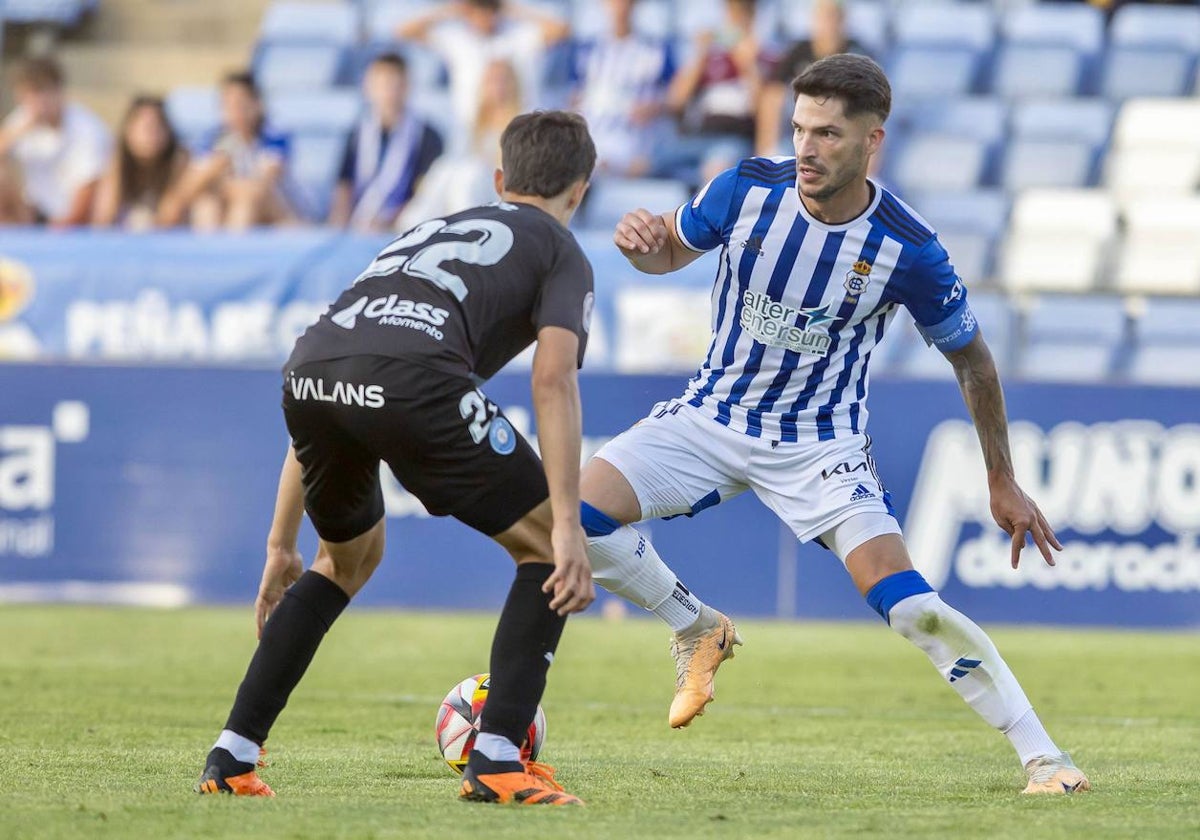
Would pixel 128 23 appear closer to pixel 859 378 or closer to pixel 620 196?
pixel 620 196

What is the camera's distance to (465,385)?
14.6ft

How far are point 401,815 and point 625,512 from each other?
5.12 feet

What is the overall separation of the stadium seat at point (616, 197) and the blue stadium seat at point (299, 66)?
324 centimetres

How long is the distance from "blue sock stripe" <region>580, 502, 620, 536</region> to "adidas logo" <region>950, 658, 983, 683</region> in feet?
3.59

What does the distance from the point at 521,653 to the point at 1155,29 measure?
12.5 metres

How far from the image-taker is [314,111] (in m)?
14.7

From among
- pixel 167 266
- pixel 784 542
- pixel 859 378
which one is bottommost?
pixel 784 542

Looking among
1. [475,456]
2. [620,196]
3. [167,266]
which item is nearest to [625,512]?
[475,456]

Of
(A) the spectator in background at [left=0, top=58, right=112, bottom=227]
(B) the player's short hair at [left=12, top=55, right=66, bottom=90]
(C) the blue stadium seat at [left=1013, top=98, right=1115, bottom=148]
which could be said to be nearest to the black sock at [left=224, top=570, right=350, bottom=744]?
(A) the spectator in background at [left=0, top=58, right=112, bottom=227]

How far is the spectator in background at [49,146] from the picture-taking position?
14047 mm

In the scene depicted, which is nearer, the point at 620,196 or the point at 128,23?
the point at 620,196

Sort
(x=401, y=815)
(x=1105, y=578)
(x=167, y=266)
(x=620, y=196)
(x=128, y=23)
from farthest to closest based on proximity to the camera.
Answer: (x=128, y=23) < (x=620, y=196) < (x=167, y=266) < (x=1105, y=578) < (x=401, y=815)

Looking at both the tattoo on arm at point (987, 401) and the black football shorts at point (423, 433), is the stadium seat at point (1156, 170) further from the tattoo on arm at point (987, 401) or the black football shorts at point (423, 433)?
the black football shorts at point (423, 433)

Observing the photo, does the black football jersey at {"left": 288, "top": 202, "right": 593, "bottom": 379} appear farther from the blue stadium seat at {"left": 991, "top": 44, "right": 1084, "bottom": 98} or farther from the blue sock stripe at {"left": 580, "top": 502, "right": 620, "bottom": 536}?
the blue stadium seat at {"left": 991, "top": 44, "right": 1084, "bottom": 98}
